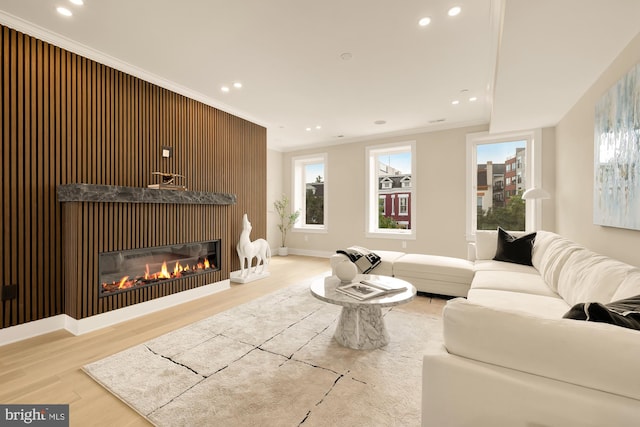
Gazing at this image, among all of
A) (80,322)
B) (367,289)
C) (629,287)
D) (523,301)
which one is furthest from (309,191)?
(629,287)

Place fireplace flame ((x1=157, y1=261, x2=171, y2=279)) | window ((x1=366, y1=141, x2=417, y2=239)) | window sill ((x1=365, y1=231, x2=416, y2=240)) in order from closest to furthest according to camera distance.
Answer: fireplace flame ((x1=157, y1=261, x2=171, y2=279)) → window sill ((x1=365, y1=231, x2=416, y2=240)) → window ((x1=366, y1=141, x2=417, y2=239))

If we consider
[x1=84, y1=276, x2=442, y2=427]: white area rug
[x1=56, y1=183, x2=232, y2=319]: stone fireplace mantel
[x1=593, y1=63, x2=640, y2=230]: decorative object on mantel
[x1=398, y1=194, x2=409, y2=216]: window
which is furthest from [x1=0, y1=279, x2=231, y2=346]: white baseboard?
[x1=398, y1=194, x2=409, y2=216]: window

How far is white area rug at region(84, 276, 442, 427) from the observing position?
161cm

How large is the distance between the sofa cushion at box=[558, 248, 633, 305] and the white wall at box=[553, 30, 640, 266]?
284 millimetres

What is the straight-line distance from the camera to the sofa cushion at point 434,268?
11.6ft

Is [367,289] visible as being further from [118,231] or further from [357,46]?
[118,231]

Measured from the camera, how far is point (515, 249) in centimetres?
364

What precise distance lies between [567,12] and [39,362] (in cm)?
444

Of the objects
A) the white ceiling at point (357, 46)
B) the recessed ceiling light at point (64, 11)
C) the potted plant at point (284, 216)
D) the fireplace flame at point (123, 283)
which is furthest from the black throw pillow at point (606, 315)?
the potted plant at point (284, 216)

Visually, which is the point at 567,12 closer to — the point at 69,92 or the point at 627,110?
the point at 627,110

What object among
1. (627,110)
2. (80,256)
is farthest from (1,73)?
(627,110)

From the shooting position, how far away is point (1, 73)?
244 centimetres

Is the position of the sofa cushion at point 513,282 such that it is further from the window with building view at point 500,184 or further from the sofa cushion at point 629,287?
the window with building view at point 500,184

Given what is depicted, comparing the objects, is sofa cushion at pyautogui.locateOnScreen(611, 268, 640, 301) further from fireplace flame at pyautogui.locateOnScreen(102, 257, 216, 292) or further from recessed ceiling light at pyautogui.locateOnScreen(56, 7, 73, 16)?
recessed ceiling light at pyautogui.locateOnScreen(56, 7, 73, 16)
